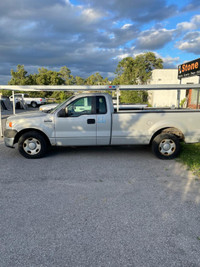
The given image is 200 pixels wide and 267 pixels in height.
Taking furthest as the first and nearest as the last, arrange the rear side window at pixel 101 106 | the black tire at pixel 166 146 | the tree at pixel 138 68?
the tree at pixel 138 68
the rear side window at pixel 101 106
the black tire at pixel 166 146

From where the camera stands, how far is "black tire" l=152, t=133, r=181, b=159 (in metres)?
5.73

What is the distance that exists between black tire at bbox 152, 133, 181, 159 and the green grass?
31 cm

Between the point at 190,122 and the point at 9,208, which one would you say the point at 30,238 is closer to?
the point at 9,208

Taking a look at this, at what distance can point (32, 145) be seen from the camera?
19.1 feet

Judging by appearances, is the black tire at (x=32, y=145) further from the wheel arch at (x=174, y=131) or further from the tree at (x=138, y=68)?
the tree at (x=138, y=68)

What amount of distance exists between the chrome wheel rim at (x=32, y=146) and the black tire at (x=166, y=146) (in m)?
3.18

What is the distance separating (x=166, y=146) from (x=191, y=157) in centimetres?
76

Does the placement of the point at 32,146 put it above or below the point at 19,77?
below

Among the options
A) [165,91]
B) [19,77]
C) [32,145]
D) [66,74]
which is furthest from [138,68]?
[66,74]

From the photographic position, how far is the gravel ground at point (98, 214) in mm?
2389

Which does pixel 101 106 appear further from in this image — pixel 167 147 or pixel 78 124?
pixel 167 147

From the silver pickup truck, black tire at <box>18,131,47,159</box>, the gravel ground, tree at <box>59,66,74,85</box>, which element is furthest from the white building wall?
tree at <box>59,66,74,85</box>

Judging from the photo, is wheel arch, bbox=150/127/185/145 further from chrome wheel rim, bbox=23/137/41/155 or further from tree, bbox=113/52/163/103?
tree, bbox=113/52/163/103

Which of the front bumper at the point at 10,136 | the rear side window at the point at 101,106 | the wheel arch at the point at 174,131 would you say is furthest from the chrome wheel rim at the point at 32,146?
the wheel arch at the point at 174,131
